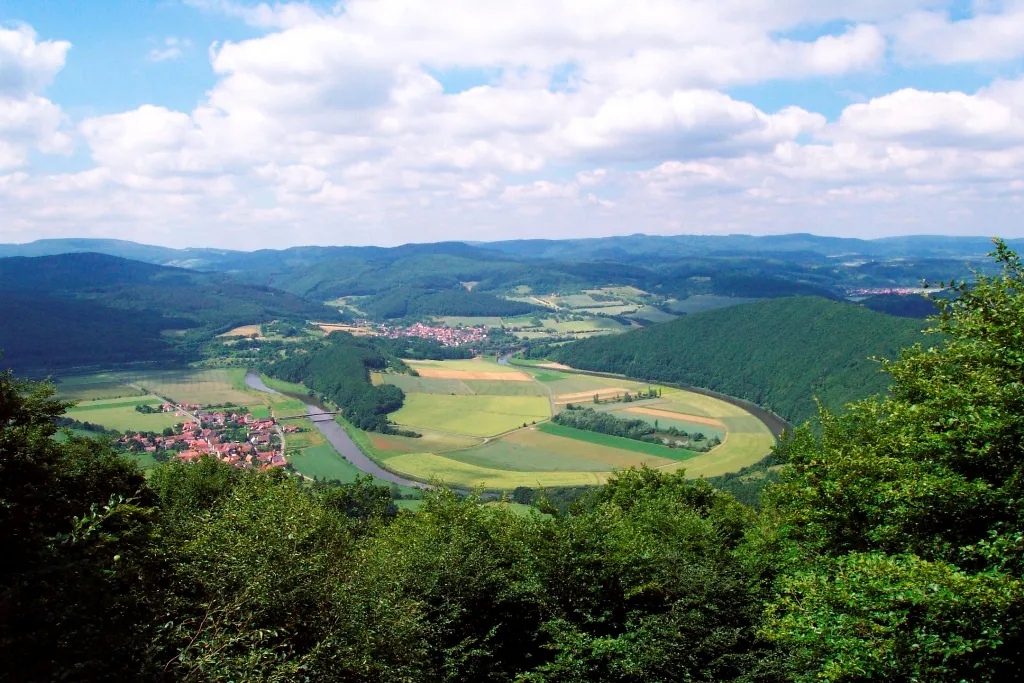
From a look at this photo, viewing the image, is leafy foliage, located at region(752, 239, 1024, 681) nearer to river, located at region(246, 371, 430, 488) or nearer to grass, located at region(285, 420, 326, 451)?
river, located at region(246, 371, 430, 488)

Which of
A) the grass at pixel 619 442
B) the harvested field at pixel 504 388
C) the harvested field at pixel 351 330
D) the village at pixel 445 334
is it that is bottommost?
the grass at pixel 619 442

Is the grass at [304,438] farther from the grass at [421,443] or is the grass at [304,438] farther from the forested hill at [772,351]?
the forested hill at [772,351]

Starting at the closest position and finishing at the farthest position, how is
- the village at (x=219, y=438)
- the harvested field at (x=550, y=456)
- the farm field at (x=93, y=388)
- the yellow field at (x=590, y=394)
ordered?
the village at (x=219, y=438), the harvested field at (x=550, y=456), the farm field at (x=93, y=388), the yellow field at (x=590, y=394)

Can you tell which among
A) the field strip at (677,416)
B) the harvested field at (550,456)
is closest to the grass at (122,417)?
the harvested field at (550,456)

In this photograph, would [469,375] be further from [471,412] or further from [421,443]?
[421,443]

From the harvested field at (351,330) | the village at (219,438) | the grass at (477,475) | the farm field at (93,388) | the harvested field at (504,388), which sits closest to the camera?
the grass at (477,475)

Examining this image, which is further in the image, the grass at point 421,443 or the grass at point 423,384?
the grass at point 423,384

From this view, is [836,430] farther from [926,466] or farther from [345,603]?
[345,603]

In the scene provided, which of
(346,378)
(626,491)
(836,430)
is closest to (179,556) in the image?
(836,430)
